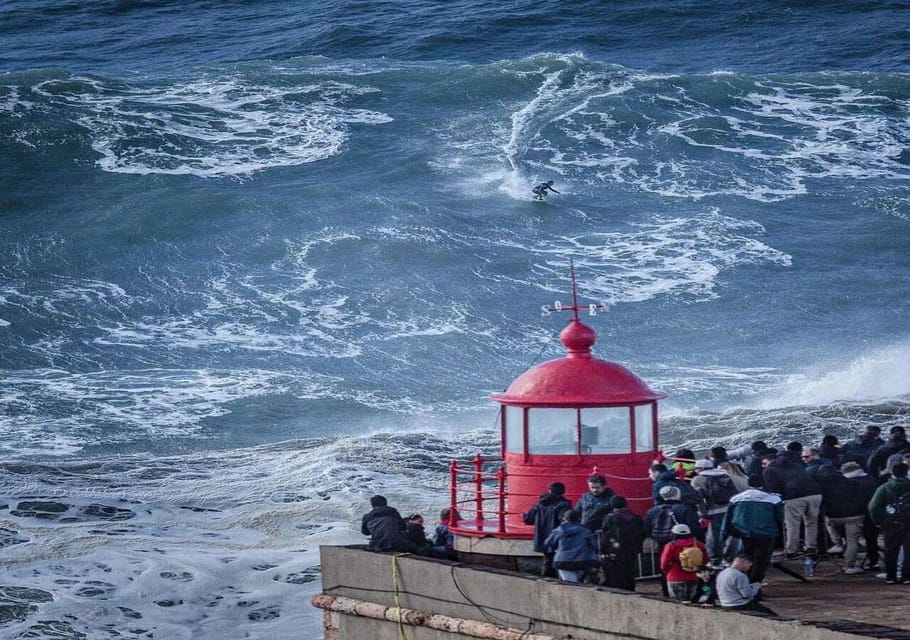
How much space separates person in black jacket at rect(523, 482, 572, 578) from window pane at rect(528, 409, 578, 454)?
0.57 metres

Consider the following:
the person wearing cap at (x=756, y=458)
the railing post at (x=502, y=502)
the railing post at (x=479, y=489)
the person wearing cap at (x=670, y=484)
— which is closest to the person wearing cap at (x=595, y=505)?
the person wearing cap at (x=670, y=484)

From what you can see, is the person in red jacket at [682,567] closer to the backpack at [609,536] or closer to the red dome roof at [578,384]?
the backpack at [609,536]

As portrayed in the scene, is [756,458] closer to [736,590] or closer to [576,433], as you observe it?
[576,433]

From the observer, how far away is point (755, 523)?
35.9 ft

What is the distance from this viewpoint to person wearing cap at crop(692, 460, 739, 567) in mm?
11367

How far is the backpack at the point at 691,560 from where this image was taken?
10430 mm

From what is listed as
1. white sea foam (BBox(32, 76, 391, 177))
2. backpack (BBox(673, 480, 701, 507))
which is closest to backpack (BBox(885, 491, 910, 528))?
backpack (BBox(673, 480, 701, 507))

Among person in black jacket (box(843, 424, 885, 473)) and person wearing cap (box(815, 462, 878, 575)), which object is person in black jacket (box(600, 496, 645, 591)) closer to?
person wearing cap (box(815, 462, 878, 575))

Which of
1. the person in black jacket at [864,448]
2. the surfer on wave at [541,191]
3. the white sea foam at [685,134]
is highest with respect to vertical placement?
the white sea foam at [685,134]

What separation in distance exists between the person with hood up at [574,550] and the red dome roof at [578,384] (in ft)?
3.51

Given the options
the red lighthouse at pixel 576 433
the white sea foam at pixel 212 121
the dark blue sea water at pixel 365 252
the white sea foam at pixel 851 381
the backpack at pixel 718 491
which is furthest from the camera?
the white sea foam at pixel 212 121

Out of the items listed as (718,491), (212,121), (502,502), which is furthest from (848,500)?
(212,121)

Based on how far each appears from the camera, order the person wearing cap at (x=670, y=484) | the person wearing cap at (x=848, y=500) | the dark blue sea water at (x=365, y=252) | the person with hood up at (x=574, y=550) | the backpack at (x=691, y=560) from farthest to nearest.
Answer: the dark blue sea water at (x=365, y=252)
the person wearing cap at (x=848, y=500)
the person wearing cap at (x=670, y=484)
the person with hood up at (x=574, y=550)
the backpack at (x=691, y=560)

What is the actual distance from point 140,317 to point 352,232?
551 cm
